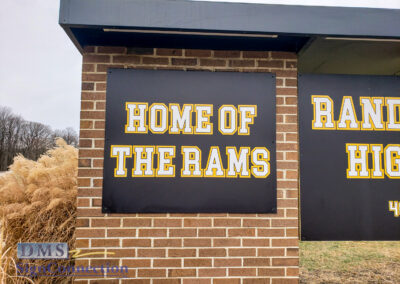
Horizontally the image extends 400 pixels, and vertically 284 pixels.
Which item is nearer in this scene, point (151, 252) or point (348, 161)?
point (151, 252)

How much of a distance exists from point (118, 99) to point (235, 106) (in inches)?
47.0

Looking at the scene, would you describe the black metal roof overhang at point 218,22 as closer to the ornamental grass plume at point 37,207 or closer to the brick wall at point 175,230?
the brick wall at point 175,230

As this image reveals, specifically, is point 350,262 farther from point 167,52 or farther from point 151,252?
point 167,52

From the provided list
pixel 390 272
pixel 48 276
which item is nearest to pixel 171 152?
pixel 48 276

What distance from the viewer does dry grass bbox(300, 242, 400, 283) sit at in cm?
445

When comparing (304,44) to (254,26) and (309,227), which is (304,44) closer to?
(254,26)

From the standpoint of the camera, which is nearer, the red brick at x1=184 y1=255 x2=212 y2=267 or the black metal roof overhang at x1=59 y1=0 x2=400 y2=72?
the black metal roof overhang at x1=59 y1=0 x2=400 y2=72

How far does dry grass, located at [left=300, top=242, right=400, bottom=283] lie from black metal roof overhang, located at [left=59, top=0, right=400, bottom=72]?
134 inches

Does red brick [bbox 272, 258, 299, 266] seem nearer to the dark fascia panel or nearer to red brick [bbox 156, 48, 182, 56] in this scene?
the dark fascia panel

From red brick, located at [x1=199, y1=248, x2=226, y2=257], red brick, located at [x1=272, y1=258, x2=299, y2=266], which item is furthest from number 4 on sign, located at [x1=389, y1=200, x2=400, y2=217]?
red brick, located at [x1=199, y1=248, x2=226, y2=257]

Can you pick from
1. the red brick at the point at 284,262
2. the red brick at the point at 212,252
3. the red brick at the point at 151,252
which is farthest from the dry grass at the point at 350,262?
the red brick at the point at 151,252

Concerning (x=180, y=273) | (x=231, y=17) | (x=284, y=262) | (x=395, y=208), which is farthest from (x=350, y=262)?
(x=231, y=17)

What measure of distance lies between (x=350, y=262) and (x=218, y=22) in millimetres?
4749

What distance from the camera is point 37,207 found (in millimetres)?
3980
